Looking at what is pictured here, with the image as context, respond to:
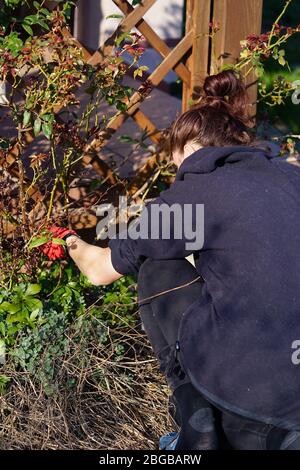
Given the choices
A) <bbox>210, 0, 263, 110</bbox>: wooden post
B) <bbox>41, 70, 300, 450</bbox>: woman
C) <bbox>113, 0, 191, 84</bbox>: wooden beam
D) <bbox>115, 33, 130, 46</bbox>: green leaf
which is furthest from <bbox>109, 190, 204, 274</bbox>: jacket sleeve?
<bbox>210, 0, 263, 110</bbox>: wooden post

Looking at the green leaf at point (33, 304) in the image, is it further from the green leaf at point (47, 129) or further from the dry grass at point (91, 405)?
the green leaf at point (47, 129)

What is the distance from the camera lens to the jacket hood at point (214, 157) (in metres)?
2.41

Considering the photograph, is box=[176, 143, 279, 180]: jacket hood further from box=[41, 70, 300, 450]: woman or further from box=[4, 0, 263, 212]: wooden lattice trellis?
box=[4, 0, 263, 212]: wooden lattice trellis

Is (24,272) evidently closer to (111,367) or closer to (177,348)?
(111,367)

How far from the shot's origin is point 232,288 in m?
2.37

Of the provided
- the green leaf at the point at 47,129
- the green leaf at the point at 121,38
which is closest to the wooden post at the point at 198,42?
the green leaf at the point at 121,38

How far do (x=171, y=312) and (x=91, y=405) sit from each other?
20.3 inches

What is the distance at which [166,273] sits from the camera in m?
2.67

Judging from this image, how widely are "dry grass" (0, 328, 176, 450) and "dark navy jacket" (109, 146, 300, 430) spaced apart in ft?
1.68

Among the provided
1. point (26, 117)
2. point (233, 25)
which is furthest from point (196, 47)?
point (26, 117)

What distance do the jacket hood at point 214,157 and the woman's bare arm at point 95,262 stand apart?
0.42 meters

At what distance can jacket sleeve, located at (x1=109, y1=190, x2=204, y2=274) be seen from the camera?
240cm

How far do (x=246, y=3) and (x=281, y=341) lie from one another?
1.81m
